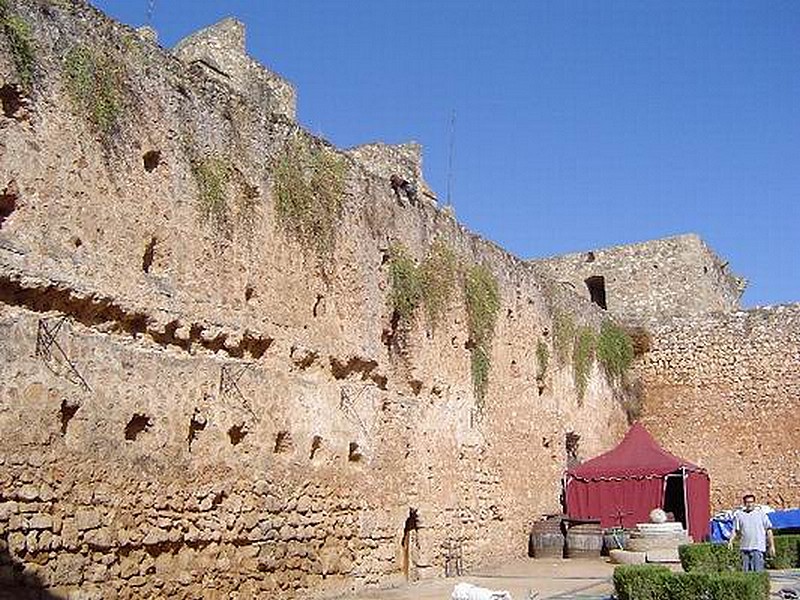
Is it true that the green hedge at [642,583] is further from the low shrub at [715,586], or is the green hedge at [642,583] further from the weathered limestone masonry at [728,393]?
the weathered limestone masonry at [728,393]

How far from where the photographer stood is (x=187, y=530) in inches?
357

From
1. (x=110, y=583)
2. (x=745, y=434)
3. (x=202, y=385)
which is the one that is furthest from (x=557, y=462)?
(x=110, y=583)

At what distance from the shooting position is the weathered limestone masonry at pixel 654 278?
2589cm

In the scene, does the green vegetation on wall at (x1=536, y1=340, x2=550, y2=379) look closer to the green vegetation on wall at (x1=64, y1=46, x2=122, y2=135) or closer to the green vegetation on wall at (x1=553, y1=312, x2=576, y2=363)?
the green vegetation on wall at (x1=553, y1=312, x2=576, y2=363)

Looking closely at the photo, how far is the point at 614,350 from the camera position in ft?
72.7

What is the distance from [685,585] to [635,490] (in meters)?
9.26

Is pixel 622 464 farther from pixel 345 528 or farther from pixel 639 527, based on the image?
pixel 345 528

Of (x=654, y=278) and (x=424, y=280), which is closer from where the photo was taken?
(x=424, y=280)

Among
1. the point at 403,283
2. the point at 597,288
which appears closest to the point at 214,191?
the point at 403,283

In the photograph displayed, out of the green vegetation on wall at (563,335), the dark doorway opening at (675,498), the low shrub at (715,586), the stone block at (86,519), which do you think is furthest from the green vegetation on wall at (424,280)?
the dark doorway opening at (675,498)

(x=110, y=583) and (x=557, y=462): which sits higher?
(x=557, y=462)

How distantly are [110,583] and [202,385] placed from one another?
6.95ft

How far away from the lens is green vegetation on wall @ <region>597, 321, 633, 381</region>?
21578mm

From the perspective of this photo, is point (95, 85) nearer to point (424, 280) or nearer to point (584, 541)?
point (424, 280)
